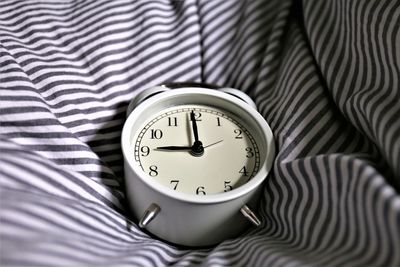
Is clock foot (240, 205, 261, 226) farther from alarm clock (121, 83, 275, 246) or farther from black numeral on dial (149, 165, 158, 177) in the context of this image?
black numeral on dial (149, 165, 158, 177)

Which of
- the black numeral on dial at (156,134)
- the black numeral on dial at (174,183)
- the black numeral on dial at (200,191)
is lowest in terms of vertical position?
the black numeral on dial at (200,191)

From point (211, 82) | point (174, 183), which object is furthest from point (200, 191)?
point (211, 82)

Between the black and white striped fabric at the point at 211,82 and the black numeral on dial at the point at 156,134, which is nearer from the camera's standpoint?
the black and white striped fabric at the point at 211,82

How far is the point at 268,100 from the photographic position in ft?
2.24

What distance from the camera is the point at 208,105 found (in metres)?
0.67

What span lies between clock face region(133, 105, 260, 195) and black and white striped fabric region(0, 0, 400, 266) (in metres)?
0.04

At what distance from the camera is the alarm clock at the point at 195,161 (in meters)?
0.57

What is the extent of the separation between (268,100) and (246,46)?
A: 0.09m

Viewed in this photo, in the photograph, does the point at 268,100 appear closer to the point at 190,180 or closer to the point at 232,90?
the point at 232,90

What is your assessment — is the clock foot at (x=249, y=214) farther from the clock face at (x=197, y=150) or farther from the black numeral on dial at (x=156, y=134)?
the black numeral on dial at (x=156, y=134)

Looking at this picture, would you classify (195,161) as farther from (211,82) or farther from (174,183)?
(211,82)

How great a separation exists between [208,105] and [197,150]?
0.08m

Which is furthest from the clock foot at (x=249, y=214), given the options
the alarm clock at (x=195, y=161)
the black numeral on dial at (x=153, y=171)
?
the black numeral on dial at (x=153, y=171)

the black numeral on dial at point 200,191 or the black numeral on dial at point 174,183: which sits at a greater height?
the black numeral on dial at point 174,183
